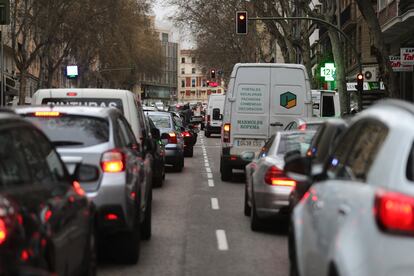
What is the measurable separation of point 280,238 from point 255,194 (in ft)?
2.14

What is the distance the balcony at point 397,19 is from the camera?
26875 mm

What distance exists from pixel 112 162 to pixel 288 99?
9689 mm

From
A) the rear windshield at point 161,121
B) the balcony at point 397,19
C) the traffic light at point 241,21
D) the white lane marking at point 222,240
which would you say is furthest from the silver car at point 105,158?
the traffic light at point 241,21

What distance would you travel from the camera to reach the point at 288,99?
1602 centimetres

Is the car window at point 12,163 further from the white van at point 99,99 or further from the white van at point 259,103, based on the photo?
the white van at point 259,103

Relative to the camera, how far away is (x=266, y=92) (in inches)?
627

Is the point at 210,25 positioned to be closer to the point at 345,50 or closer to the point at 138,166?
the point at 345,50

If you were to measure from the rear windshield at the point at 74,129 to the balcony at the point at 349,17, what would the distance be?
38.0 meters

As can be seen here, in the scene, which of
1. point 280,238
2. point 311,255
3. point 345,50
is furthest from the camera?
point 345,50

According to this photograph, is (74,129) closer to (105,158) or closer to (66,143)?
(66,143)

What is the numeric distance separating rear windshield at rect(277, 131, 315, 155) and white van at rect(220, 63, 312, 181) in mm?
5476

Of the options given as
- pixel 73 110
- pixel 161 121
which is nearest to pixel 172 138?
pixel 161 121

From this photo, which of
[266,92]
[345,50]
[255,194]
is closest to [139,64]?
[345,50]

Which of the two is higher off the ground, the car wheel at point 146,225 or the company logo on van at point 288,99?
the company logo on van at point 288,99
